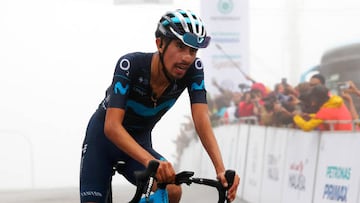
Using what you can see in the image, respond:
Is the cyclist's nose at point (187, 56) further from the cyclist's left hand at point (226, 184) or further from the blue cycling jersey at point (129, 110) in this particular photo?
the cyclist's left hand at point (226, 184)

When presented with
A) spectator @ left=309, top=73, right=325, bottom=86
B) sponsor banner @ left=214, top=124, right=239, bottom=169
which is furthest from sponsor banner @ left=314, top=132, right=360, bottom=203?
sponsor banner @ left=214, top=124, right=239, bottom=169

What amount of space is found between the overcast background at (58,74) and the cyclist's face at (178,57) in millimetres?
Result: 18292

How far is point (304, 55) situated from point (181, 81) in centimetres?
1475

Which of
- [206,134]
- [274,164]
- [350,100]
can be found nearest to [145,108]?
[206,134]

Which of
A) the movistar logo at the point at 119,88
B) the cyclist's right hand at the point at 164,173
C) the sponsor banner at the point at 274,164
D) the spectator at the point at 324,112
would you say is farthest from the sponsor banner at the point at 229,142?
the cyclist's right hand at the point at 164,173

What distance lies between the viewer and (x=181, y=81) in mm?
4562

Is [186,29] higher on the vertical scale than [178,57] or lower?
higher

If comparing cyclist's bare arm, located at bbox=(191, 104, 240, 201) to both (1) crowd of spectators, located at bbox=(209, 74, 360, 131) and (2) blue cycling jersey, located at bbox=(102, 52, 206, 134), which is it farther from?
(1) crowd of spectators, located at bbox=(209, 74, 360, 131)

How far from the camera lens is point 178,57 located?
4.05m

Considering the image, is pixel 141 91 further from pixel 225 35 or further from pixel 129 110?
pixel 225 35

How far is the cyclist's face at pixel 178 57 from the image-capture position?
4.01m

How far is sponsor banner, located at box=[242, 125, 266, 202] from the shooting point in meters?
11.8

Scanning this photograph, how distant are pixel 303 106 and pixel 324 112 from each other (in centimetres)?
86

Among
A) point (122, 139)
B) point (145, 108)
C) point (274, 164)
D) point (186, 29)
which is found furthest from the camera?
point (274, 164)
